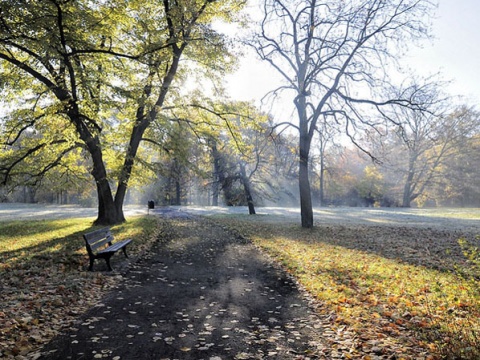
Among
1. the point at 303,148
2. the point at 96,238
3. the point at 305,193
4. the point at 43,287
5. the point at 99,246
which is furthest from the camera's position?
the point at 305,193

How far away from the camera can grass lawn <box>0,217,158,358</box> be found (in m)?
4.46

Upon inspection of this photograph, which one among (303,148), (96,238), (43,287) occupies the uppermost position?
(303,148)

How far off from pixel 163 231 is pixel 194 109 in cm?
708

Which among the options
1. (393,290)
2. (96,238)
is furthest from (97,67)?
(393,290)

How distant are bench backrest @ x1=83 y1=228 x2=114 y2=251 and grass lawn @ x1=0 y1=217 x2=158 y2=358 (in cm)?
53

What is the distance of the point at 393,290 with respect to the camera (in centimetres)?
643

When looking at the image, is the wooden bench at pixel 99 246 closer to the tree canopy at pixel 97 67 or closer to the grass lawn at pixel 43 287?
the grass lawn at pixel 43 287

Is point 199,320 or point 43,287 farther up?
point 43,287

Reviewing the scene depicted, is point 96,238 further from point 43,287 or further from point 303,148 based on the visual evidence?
point 303,148

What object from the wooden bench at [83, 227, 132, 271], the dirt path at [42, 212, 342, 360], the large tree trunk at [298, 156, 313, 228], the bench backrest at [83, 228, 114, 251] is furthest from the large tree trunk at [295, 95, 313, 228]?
the wooden bench at [83, 227, 132, 271]

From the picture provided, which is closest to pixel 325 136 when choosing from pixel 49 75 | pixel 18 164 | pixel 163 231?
pixel 163 231

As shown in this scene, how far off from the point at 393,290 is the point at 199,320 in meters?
3.78

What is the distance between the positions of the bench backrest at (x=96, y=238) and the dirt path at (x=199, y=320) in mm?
1037

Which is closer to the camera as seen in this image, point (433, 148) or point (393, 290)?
point (393, 290)
